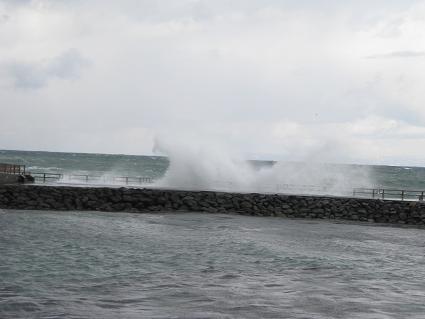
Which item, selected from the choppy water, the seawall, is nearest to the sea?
the choppy water

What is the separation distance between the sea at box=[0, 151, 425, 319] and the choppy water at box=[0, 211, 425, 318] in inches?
0.9

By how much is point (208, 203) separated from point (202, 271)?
15.6 metres

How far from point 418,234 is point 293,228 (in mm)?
4730

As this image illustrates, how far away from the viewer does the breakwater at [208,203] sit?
88.3 feet

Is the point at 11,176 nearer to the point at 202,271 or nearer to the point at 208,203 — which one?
the point at 208,203

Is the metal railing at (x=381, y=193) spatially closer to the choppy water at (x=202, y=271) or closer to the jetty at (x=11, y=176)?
the choppy water at (x=202, y=271)

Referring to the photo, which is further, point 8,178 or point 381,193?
point 381,193

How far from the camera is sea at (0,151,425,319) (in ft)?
30.1

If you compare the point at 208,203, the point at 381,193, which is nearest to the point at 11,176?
the point at 208,203

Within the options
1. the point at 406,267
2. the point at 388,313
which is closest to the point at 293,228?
the point at 406,267

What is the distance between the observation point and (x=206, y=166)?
44281 millimetres

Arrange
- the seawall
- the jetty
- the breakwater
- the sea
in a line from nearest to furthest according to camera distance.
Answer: the sea, the breakwater, the seawall, the jetty

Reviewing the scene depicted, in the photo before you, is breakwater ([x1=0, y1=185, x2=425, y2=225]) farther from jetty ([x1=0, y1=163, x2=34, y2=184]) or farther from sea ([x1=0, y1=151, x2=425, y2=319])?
sea ([x1=0, y1=151, x2=425, y2=319])

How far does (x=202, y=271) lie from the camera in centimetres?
1241
